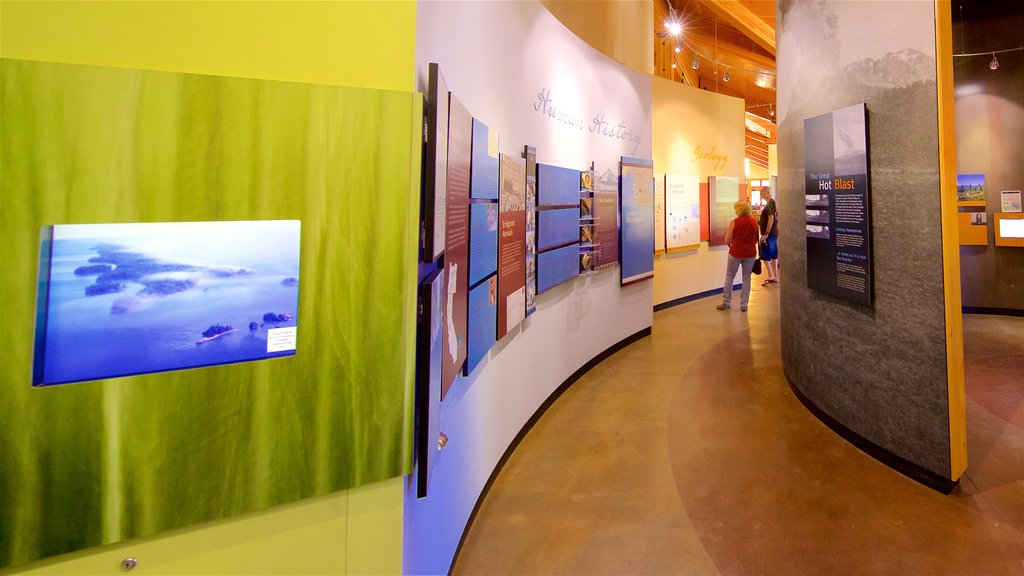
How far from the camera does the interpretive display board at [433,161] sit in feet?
4.68

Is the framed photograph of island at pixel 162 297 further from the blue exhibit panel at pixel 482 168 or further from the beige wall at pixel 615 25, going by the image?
the beige wall at pixel 615 25

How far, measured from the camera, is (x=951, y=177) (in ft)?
8.49

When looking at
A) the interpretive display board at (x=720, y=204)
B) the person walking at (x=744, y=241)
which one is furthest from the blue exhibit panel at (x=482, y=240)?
the interpretive display board at (x=720, y=204)

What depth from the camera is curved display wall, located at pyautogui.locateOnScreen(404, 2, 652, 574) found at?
187 centimetres

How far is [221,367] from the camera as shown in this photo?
1119 millimetres

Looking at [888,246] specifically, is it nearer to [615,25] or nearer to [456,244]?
[456,244]

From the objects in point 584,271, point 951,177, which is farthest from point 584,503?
point 951,177

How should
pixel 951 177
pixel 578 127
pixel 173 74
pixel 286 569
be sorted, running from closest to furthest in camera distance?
pixel 173 74
pixel 286 569
pixel 951 177
pixel 578 127

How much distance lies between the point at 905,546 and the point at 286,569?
8.86 feet

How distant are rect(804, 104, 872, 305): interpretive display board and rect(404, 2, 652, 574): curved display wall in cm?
185

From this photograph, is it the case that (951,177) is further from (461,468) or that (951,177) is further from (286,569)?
(286,569)

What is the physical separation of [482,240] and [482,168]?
0.34 m

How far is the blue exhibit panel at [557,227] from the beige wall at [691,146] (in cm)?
423
